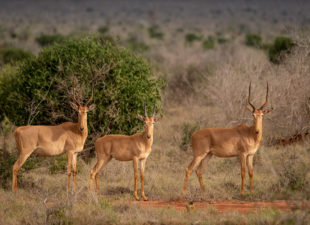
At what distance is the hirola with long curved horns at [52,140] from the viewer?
12.0 metres

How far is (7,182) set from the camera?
12602mm

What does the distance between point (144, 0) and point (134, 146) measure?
155 m

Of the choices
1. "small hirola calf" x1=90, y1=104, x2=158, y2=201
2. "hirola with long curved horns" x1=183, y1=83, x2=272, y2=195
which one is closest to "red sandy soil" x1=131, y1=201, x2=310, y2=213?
"small hirola calf" x1=90, y1=104, x2=158, y2=201

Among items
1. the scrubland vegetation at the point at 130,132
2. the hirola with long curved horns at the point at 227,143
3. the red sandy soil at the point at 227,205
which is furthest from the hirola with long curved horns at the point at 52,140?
the hirola with long curved horns at the point at 227,143

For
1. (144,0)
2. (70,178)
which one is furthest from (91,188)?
(144,0)

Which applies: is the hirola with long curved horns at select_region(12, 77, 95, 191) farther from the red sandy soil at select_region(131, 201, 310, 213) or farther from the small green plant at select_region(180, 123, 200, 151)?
the small green plant at select_region(180, 123, 200, 151)

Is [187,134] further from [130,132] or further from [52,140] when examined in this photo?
[52,140]

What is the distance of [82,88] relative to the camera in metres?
13.9

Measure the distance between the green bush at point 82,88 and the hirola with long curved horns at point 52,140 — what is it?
1714mm

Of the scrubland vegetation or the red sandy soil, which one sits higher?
the scrubland vegetation

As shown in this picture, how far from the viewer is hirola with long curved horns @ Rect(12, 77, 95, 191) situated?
39.4ft

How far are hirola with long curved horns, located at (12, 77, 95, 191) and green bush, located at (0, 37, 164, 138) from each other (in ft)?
5.62

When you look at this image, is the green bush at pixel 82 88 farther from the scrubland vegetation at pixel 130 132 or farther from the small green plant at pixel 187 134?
the small green plant at pixel 187 134

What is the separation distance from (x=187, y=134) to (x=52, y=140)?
6.36 m
